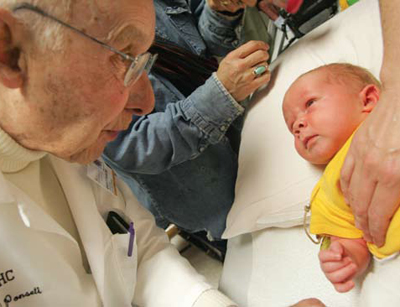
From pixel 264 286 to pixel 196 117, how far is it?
512 millimetres

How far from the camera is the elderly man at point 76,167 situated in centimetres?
67

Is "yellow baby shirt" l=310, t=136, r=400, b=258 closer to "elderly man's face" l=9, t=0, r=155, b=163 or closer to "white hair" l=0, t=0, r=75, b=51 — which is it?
"elderly man's face" l=9, t=0, r=155, b=163

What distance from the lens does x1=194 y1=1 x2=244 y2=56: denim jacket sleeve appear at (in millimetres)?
1408

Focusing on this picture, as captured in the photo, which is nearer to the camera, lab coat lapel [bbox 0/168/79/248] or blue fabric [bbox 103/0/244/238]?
lab coat lapel [bbox 0/168/79/248]

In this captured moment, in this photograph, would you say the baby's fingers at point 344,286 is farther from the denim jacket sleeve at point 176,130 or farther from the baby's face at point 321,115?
the denim jacket sleeve at point 176,130

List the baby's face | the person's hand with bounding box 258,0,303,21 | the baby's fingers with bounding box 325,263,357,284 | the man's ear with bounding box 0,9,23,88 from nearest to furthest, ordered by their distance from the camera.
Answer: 1. the man's ear with bounding box 0,9,23,88
2. the baby's fingers with bounding box 325,263,357,284
3. the baby's face
4. the person's hand with bounding box 258,0,303,21

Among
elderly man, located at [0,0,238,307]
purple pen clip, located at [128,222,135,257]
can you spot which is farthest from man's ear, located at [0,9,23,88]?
purple pen clip, located at [128,222,135,257]

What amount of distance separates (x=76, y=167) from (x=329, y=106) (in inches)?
27.6

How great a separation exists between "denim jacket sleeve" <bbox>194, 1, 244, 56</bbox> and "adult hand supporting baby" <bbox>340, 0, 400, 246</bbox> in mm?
675

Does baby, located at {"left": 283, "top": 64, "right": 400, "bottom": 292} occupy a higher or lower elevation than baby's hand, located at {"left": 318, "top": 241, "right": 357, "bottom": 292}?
higher

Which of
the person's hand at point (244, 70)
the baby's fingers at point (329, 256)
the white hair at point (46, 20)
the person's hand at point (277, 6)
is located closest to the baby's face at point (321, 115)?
the person's hand at point (244, 70)

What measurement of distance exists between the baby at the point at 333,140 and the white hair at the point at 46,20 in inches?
25.4

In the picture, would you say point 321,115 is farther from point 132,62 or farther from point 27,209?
point 27,209

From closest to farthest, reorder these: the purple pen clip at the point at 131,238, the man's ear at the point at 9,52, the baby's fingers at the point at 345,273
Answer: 1. the man's ear at the point at 9,52
2. the baby's fingers at the point at 345,273
3. the purple pen clip at the point at 131,238
